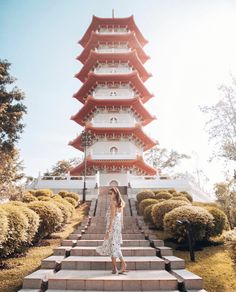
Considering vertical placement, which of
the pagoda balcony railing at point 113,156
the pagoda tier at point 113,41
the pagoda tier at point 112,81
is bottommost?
the pagoda balcony railing at point 113,156

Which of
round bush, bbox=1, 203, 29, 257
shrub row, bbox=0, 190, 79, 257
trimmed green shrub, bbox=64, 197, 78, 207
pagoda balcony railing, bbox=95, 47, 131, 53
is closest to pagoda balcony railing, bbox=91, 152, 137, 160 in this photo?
trimmed green shrub, bbox=64, 197, 78, 207

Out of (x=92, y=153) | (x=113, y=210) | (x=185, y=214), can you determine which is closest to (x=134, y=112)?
(x=92, y=153)

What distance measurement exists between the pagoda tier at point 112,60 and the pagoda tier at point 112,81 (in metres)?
2.82

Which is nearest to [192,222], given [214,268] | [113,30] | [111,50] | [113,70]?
[214,268]

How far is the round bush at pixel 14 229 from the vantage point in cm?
694

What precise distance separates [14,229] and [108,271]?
264 cm

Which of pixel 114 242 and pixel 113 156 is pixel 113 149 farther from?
pixel 114 242

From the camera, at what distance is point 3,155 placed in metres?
21.1

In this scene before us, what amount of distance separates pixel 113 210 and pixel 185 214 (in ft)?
11.0

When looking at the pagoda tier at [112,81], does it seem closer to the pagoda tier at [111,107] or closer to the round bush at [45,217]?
the pagoda tier at [111,107]

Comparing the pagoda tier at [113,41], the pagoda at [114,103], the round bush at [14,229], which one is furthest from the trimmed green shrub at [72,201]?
the pagoda tier at [113,41]

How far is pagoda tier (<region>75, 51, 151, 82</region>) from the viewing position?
97.5 ft

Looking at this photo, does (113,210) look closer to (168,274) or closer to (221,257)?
(168,274)

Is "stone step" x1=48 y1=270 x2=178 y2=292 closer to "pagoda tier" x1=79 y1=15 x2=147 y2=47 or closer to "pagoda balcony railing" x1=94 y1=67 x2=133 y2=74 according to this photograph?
"pagoda balcony railing" x1=94 y1=67 x2=133 y2=74
